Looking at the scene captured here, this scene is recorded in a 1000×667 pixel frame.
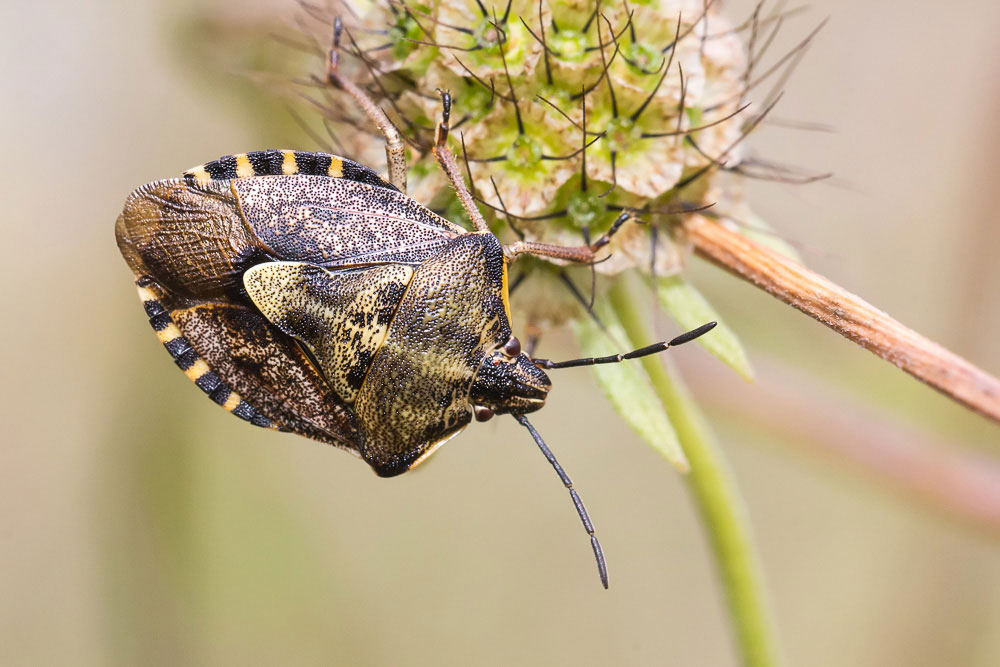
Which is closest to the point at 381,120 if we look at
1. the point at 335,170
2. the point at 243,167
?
the point at 335,170

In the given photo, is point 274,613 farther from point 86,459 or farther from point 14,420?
point 14,420

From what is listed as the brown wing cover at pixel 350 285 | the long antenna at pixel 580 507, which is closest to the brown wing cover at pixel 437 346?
the brown wing cover at pixel 350 285

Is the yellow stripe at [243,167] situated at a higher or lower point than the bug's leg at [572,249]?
higher

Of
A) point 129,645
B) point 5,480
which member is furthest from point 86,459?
point 129,645

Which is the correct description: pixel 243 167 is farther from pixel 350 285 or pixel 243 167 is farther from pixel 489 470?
pixel 489 470

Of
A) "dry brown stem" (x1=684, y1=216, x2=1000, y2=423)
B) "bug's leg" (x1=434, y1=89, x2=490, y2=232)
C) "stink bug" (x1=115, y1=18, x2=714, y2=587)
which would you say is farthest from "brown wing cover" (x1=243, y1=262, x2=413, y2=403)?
"dry brown stem" (x1=684, y1=216, x2=1000, y2=423)

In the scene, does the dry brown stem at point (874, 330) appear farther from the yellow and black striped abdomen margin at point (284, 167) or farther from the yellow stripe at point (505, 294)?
the yellow and black striped abdomen margin at point (284, 167)
